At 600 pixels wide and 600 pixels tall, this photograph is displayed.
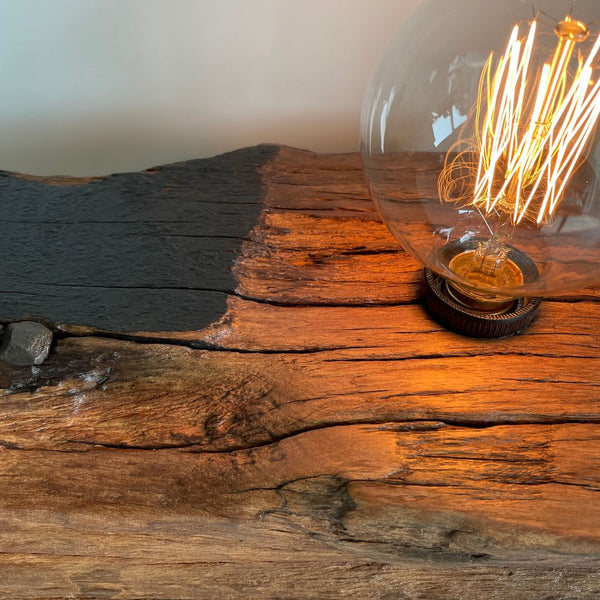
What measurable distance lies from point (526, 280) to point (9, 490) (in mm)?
460

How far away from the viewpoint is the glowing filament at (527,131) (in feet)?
1.76

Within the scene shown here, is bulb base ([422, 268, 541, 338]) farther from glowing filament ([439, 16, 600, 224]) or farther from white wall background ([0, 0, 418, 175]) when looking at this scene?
white wall background ([0, 0, 418, 175])

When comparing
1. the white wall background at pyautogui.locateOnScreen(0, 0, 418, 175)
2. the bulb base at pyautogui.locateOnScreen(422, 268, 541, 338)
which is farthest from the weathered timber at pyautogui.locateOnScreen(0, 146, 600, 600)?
the white wall background at pyautogui.locateOnScreen(0, 0, 418, 175)

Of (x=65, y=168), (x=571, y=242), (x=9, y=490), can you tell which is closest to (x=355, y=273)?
(x=571, y=242)

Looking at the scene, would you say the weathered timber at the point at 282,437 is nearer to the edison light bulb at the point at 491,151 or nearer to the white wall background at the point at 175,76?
the edison light bulb at the point at 491,151

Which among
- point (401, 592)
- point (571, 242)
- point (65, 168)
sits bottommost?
point (401, 592)

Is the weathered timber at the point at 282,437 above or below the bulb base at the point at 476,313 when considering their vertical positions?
below

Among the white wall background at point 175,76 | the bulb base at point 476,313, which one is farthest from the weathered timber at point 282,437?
the white wall background at point 175,76

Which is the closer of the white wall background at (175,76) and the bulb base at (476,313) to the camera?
the bulb base at (476,313)

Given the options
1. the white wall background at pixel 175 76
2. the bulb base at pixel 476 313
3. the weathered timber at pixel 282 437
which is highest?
the white wall background at pixel 175 76

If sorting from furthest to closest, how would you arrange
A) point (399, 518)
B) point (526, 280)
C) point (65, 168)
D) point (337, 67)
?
point (65, 168) → point (337, 67) → point (526, 280) → point (399, 518)

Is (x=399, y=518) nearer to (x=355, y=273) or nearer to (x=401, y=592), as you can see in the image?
(x=401, y=592)

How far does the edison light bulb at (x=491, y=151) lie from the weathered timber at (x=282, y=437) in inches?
2.3

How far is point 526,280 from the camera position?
2.02 ft
